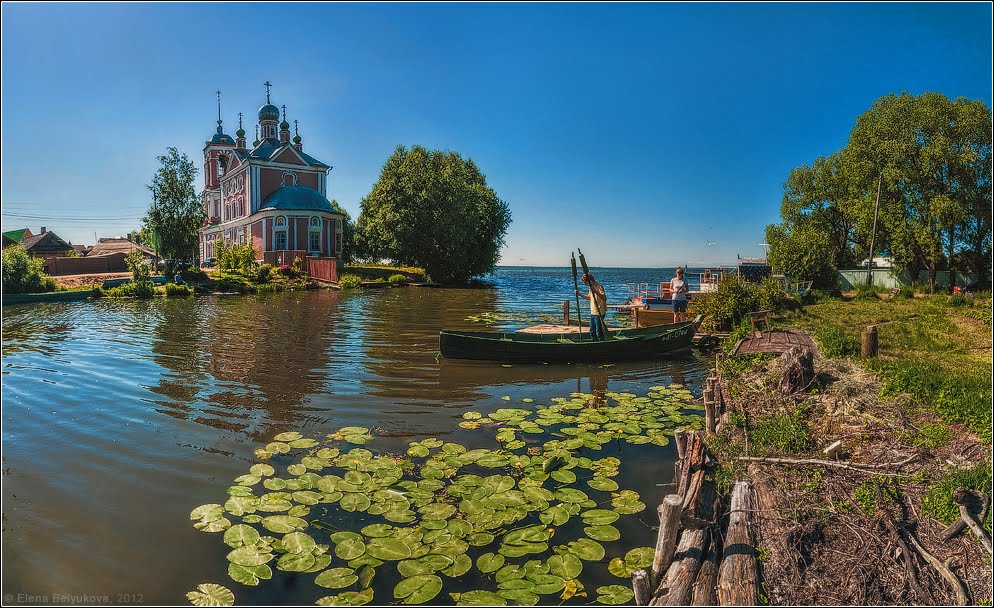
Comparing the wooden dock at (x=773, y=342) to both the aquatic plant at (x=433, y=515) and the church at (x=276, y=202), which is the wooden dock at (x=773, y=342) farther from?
the church at (x=276, y=202)

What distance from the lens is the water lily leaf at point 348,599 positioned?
14.9 ft

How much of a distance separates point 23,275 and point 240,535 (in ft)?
108

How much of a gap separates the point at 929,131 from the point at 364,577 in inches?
1470

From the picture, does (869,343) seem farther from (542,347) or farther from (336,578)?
(336,578)

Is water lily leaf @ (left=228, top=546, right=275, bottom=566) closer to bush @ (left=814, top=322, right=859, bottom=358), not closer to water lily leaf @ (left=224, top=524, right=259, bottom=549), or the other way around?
water lily leaf @ (left=224, top=524, right=259, bottom=549)

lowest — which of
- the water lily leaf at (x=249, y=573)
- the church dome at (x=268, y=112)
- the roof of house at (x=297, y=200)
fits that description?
the water lily leaf at (x=249, y=573)

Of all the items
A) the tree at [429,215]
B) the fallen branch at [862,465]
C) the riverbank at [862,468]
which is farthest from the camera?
the tree at [429,215]

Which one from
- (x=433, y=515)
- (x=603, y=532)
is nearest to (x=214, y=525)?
(x=433, y=515)

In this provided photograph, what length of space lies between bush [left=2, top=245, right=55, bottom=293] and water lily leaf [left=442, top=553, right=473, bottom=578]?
3273 centimetres

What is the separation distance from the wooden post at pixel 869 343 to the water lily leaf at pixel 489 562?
10119 millimetres

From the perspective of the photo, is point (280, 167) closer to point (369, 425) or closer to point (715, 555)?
point (369, 425)

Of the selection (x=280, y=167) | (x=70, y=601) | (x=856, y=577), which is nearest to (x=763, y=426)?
(x=856, y=577)

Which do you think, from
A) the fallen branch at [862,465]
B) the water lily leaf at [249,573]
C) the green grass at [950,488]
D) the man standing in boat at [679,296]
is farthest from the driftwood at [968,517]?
the man standing in boat at [679,296]

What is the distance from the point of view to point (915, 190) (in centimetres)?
2952
